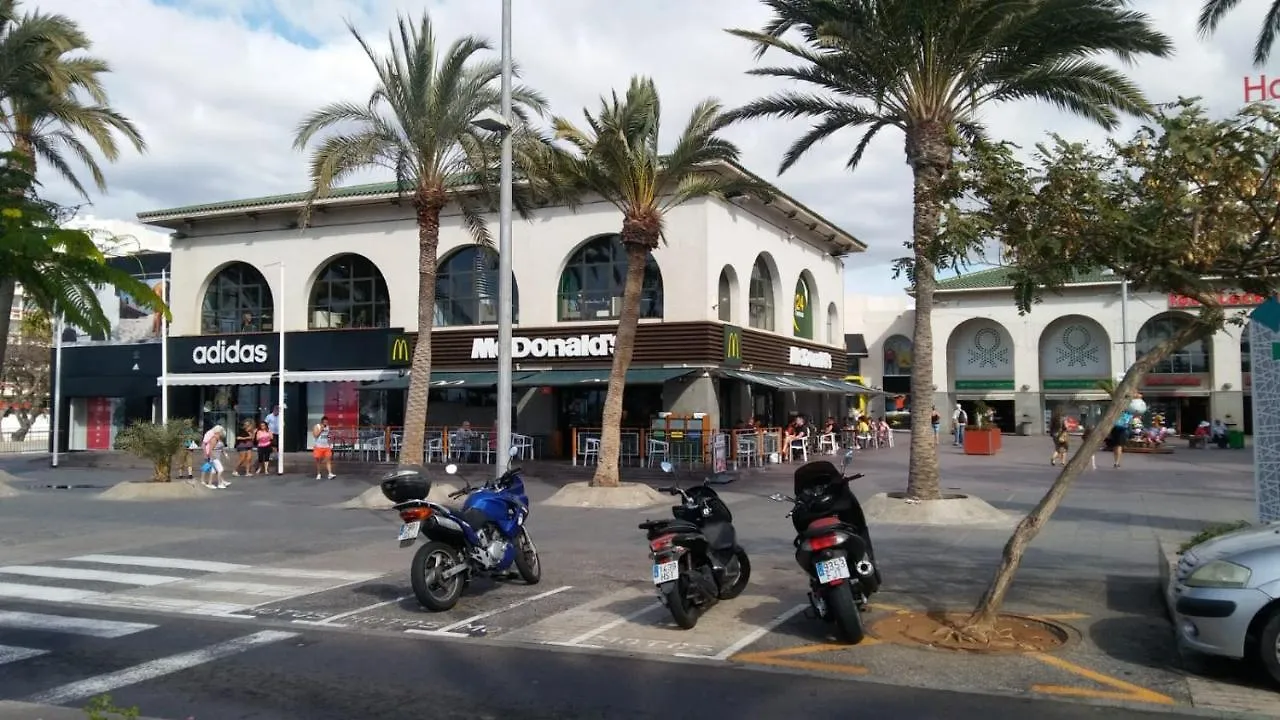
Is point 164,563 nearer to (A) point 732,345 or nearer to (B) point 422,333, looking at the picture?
(B) point 422,333

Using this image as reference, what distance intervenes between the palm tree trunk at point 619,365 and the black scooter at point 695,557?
390 inches

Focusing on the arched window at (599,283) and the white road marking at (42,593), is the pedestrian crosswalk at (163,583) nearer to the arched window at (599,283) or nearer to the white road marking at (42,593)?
the white road marking at (42,593)

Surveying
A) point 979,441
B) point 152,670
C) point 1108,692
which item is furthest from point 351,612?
point 979,441

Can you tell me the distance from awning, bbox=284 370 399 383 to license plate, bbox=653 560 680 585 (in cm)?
2353

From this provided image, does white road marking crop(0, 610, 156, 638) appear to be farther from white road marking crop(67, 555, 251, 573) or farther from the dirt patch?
the dirt patch

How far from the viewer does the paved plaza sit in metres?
6.84

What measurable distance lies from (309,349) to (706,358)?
44.6 feet

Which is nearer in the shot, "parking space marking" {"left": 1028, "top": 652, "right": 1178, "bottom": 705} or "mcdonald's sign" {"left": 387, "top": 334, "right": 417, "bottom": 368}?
"parking space marking" {"left": 1028, "top": 652, "right": 1178, "bottom": 705}

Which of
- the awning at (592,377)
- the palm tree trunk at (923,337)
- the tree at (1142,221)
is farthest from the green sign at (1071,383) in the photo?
the tree at (1142,221)

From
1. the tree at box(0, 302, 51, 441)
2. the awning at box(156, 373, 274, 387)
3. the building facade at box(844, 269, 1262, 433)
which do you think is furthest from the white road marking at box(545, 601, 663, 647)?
the tree at box(0, 302, 51, 441)

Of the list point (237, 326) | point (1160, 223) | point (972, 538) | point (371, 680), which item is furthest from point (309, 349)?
point (1160, 223)

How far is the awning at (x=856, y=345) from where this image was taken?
178 ft

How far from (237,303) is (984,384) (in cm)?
3497

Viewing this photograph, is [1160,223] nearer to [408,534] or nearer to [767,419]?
[408,534]
